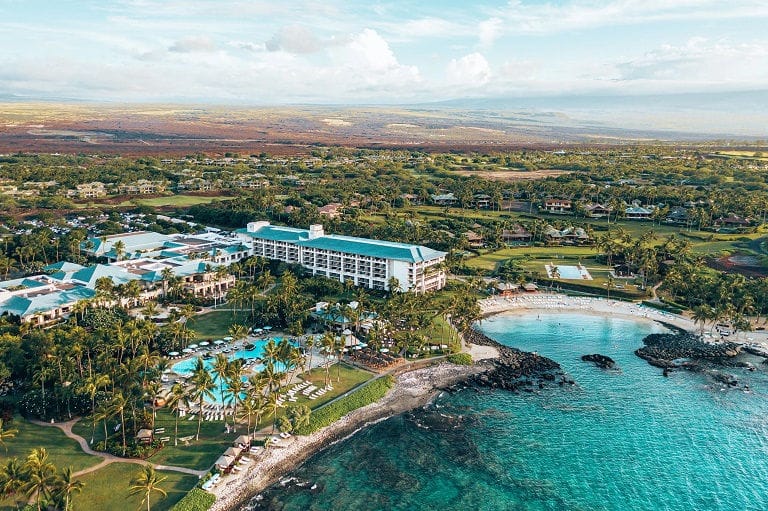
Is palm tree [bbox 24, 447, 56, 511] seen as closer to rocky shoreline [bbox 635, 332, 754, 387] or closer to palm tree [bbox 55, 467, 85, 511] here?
palm tree [bbox 55, 467, 85, 511]

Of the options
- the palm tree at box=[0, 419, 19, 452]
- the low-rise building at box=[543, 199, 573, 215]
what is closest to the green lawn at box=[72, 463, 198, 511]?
the palm tree at box=[0, 419, 19, 452]

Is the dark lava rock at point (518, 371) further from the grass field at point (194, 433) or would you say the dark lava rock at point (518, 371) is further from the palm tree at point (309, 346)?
the palm tree at point (309, 346)

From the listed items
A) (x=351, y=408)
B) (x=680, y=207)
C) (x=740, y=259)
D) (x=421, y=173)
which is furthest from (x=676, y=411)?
(x=421, y=173)

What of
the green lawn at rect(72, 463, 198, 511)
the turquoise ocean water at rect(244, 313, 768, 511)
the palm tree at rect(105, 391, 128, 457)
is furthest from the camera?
the palm tree at rect(105, 391, 128, 457)

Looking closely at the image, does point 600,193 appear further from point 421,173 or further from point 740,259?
point 421,173

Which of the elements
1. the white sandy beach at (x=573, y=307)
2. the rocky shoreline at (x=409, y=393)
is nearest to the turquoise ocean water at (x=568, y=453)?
the rocky shoreline at (x=409, y=393)

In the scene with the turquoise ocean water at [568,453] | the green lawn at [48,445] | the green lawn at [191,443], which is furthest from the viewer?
the green lawn at [191,443]
